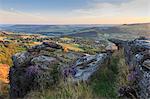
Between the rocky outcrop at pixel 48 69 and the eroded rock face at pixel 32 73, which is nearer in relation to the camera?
the rocky outcrop at pixel 48 69

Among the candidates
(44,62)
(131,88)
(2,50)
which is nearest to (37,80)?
(44,62)

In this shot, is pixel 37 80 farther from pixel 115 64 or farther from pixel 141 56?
pixel 141 56

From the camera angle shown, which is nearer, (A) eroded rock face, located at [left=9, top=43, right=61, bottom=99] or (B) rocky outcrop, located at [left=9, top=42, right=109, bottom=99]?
(B) rocky outcrop, located at [left=9, top=42, right=109, bottom=99]

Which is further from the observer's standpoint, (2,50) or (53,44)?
(2,50)

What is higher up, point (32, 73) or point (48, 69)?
point (48, 69)

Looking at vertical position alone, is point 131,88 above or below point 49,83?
above

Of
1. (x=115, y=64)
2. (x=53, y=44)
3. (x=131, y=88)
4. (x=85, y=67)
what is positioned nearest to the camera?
(x=131, y=88)

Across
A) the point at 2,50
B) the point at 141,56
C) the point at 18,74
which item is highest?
the point at 141,56

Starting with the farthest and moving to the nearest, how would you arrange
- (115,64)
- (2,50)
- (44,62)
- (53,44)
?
1. (2,50)
2. (53,44)
3. (44,62)
4. (115,64)
